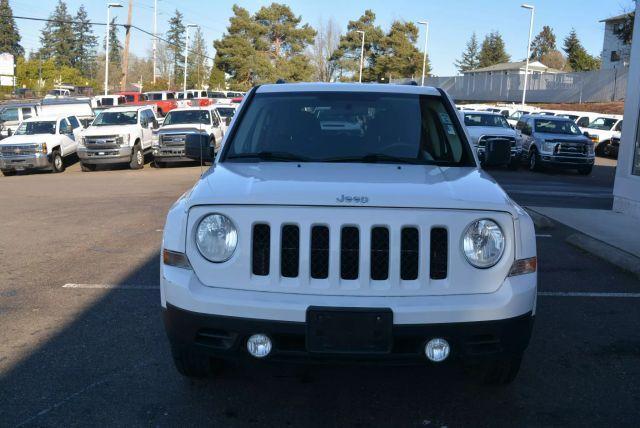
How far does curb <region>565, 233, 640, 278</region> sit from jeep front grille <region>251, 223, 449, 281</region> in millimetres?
4618

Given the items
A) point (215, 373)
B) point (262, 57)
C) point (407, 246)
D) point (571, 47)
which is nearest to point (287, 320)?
point (407, 246)

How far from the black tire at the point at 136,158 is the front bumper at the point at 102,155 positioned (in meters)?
0.45

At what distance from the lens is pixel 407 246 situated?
3.45 metres

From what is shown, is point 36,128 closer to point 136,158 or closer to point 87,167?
point 87,167

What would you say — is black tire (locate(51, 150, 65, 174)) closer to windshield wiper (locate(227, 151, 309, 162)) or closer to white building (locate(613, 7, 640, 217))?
white building (locate(613, 7, 640, 217))

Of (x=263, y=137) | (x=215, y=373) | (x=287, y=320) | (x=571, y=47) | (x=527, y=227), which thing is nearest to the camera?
(x=287, y=320)

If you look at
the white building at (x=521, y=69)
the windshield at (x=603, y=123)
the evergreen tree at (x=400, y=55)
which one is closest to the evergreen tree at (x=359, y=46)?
the evergreen tree at (x=400, y=55)

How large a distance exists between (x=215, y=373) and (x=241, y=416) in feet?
1.74

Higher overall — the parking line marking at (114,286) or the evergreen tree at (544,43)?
the evergreen tree at (544,43)

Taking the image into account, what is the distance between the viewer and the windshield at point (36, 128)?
73.9ft

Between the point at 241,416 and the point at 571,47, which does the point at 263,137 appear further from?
the point at 571,47

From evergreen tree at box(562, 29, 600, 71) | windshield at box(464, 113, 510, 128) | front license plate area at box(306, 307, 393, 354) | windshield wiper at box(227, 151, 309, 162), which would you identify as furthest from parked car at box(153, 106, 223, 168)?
evergreen tree at box(562, 29, 600, 71)

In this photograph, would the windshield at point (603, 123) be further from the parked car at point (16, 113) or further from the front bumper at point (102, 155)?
the parked car at point (16, 113)

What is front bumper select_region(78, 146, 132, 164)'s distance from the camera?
21.6 metres
